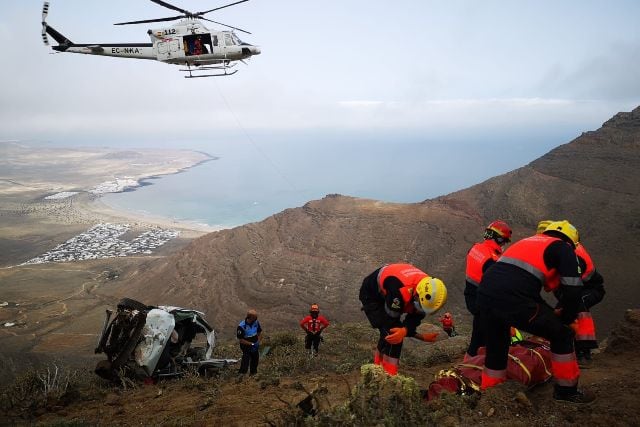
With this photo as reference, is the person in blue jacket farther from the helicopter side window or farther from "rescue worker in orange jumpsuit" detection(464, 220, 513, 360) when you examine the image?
the helicopter side window

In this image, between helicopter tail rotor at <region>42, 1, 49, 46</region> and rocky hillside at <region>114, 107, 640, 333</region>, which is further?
rocky hillside at <region>114, 107, 640, 333</region>

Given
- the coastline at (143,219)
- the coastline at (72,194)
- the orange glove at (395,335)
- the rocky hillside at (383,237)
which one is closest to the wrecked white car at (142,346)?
the orange glove at (395,335)

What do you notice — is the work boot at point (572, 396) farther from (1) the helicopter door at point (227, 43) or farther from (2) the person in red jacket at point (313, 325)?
(1) the helicopter door at point (227, 43)

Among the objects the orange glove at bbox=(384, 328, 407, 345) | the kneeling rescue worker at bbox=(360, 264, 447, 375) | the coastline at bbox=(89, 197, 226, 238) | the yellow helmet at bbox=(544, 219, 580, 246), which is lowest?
the coastline at bbox=(89, 197, 226, 238)

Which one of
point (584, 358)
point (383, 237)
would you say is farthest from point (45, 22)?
point (584, 358)

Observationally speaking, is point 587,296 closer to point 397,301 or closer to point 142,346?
point 397,301

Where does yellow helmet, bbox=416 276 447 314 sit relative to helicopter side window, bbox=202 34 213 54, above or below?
below

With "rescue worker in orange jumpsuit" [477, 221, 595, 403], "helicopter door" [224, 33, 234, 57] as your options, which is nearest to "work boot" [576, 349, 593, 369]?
"rescue worker in orange jumpsuit" [477, 221, 595, 403]
